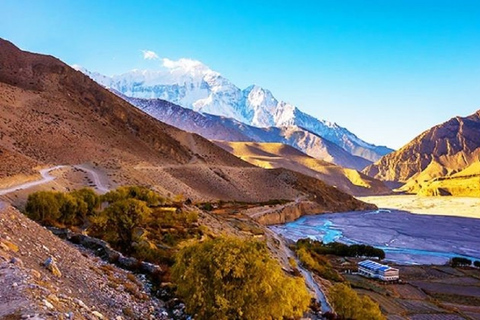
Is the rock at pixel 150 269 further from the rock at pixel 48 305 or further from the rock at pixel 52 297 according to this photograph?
the rock at pixel 48 305

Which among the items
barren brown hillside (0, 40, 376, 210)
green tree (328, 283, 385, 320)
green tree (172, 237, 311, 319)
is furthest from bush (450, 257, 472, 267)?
green tree (172, 237, 311, 319)

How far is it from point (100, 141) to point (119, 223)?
88612 millimetres

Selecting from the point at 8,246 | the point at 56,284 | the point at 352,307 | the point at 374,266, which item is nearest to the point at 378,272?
the point at 374,266

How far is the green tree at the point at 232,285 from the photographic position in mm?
14125

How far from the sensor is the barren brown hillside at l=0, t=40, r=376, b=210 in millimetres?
90000

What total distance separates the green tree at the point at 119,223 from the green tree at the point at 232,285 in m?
14.2

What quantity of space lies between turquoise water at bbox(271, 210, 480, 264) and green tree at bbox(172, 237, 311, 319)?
65559 millimetres

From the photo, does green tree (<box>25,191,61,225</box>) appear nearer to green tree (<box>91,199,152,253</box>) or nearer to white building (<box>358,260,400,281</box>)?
green tree (<box>91,199,152,253</box>)

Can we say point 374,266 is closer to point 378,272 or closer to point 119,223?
point 378,272

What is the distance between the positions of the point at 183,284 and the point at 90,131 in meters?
109

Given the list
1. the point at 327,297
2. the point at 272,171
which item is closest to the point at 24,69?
the point at 272,171

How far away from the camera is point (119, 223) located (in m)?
29.4

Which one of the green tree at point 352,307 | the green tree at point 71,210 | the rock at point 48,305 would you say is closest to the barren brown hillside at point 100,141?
the green tree at point 71,210

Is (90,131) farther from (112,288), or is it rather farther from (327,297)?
(112,288)
